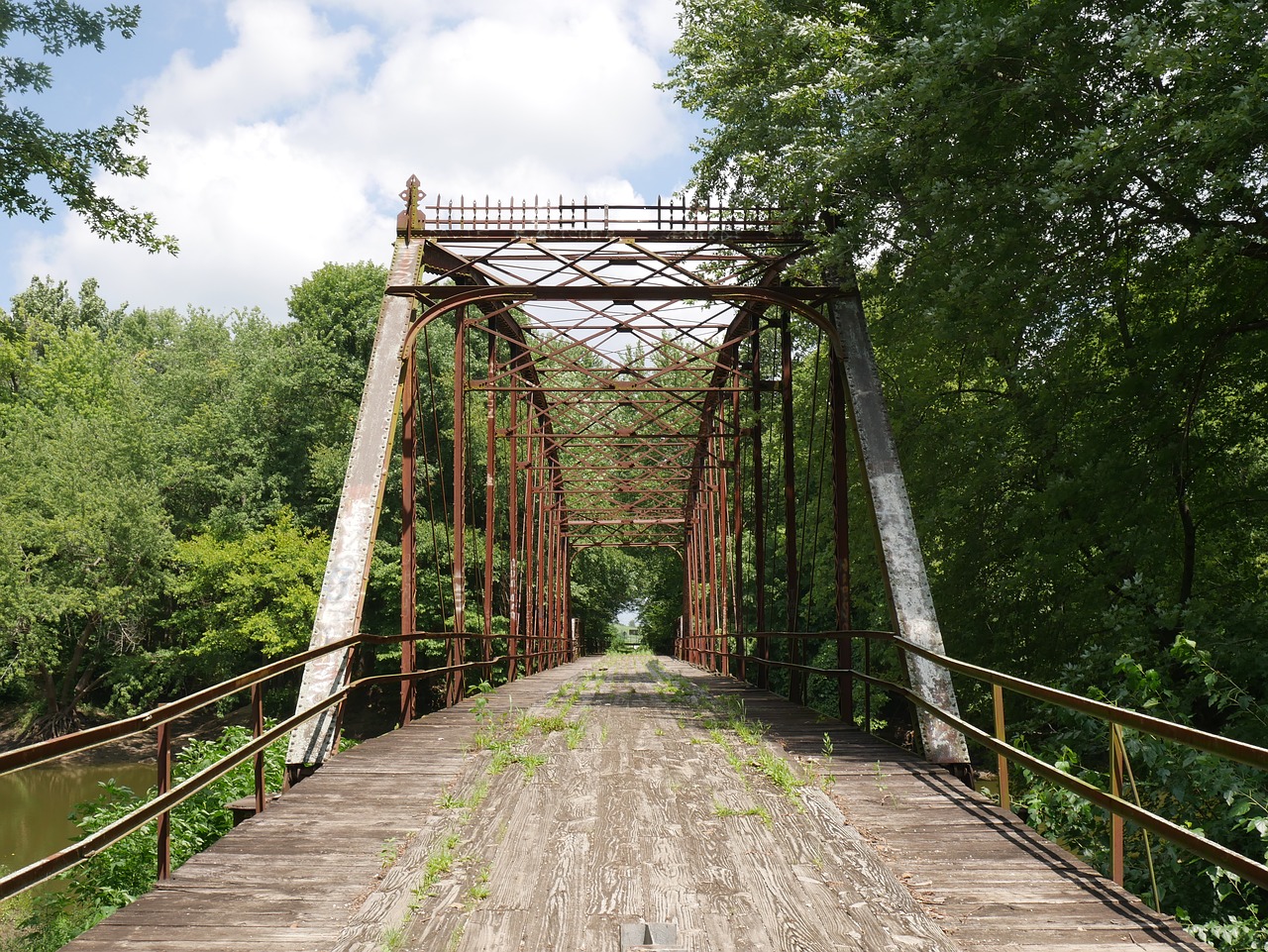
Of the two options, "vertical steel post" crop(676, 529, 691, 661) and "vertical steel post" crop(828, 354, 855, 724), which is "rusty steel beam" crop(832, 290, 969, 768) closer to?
"vertical steel post" crop(828, 354, 855, 724)

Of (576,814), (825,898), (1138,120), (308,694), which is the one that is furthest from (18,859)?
(1138,120)

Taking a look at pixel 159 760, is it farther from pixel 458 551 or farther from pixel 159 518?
pixel 159 518

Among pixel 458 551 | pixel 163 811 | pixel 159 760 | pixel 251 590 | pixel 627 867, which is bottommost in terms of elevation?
pixel 627 867

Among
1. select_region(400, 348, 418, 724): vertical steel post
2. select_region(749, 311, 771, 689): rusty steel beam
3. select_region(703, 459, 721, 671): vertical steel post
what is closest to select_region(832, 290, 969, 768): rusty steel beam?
select_region(400, 348, 418, 724): vertical steel post

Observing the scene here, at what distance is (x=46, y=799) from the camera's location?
23953 millimetres

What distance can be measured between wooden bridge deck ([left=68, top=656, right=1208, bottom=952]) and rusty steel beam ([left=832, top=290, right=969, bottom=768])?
0.41 m

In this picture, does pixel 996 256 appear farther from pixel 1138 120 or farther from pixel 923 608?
pixel 923 608

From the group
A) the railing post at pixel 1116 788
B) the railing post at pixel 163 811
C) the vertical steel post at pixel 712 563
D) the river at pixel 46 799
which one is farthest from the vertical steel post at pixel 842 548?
the vertical steel post at pixel 712 563

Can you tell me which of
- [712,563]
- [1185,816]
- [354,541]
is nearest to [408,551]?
[354,541]

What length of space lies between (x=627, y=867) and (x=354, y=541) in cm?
416

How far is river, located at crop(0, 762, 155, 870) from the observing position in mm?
19328

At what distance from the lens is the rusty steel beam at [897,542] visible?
6898mm

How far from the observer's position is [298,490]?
35.8 m

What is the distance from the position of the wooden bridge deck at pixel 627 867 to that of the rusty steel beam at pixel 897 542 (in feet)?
1.36
